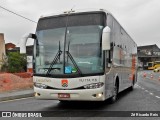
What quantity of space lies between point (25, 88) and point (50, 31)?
12720mm

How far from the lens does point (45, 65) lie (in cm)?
1059

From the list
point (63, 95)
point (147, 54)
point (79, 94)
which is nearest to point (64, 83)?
point (63, 95)

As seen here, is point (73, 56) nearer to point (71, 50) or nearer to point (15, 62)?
point (71, 50)

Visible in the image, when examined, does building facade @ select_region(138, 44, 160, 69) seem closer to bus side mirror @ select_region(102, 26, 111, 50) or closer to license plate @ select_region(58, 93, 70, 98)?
license plate @ select_region(58, 93, 70, 98)

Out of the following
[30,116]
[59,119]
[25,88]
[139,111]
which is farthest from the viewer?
[25,88]

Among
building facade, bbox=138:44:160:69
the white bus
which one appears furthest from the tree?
building facade, bbox=138:44:160:69

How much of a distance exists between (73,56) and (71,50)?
0.72 feet

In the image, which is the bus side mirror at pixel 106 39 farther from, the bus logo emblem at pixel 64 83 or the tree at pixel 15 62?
the tree at pixel 15 62

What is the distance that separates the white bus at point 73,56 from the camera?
1012 cm

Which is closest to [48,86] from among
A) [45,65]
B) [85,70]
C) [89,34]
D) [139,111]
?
[45,65]

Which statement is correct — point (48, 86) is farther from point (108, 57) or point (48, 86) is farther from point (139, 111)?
point (139, 111)

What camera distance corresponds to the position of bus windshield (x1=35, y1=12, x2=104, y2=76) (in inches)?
404

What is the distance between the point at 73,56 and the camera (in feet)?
34.0

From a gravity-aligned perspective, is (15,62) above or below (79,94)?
above
